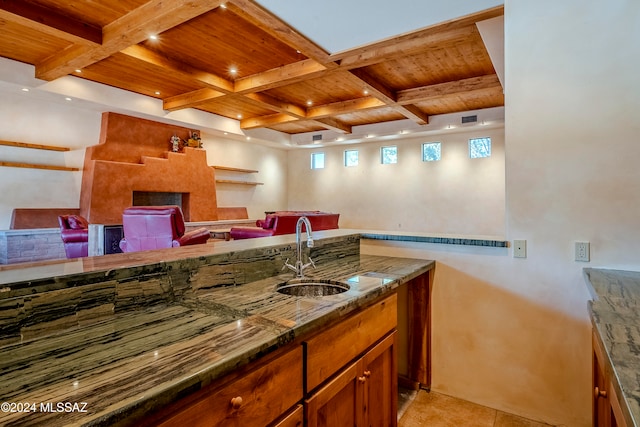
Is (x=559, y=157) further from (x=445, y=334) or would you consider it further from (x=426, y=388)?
(x=426, y=388)

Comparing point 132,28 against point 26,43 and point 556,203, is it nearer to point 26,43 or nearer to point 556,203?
point 26,43

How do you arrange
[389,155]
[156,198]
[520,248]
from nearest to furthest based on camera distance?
[520,248], [156,198], [389,155]

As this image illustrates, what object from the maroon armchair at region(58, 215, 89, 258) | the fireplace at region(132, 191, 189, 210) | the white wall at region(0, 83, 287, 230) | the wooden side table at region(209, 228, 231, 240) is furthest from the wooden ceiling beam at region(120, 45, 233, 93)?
the fireplace at region(132, 191, 189, 210)

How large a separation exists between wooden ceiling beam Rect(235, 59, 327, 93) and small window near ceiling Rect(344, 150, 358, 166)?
4.70 metres

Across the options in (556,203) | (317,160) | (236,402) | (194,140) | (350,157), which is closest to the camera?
(236,402)

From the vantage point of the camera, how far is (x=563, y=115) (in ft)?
6.42

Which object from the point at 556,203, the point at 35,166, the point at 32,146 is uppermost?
the point at 32,146

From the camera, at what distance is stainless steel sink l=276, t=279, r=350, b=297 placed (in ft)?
5.86

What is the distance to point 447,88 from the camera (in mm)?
5551

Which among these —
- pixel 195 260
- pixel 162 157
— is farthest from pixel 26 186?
pixel 195 260

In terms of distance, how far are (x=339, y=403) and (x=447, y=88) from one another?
5.40 m

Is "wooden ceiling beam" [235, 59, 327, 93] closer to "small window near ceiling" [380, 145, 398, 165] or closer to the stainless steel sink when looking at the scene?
the stainless steel sink

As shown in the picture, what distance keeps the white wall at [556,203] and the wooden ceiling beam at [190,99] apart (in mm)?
4621

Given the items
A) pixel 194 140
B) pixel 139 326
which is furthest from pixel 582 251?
pixel 194 140
